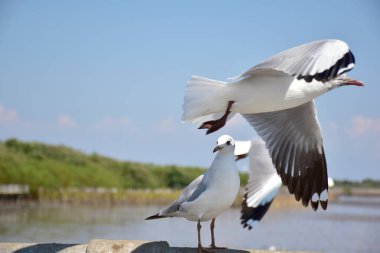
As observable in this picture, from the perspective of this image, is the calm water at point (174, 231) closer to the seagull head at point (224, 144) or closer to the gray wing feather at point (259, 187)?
the gray wing feather at point (259, 187)

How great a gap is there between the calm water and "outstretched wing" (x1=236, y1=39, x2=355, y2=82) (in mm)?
7848

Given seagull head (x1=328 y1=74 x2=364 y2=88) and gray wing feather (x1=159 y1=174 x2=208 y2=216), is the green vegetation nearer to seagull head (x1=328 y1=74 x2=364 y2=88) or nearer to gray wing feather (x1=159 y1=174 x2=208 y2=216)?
gray wing feather (x1=159 y1=174 x2=208 y2=216)

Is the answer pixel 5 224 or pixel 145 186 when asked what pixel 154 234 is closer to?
pixel 5 224

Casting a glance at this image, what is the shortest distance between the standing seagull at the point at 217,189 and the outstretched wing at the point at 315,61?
575 mm

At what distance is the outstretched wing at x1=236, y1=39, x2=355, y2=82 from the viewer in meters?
3.64

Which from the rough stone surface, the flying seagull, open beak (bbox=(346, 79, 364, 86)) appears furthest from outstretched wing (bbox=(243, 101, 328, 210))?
the flying seagull

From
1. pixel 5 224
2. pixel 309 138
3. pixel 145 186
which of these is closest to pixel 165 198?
pixel 145 186

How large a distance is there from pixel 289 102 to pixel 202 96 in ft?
1.86

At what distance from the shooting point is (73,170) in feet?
93.6

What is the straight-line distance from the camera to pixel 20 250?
4141mm

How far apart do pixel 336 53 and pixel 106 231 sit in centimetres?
1326

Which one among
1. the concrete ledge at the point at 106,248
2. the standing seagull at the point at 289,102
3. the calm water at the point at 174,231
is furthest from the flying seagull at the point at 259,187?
the calm water at the point at 174,231

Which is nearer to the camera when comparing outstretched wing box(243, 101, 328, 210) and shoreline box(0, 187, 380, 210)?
outstretched wing box(243, 101, 328, 210)

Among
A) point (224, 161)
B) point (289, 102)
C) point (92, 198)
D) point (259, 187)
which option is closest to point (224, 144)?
point (224, 161)
